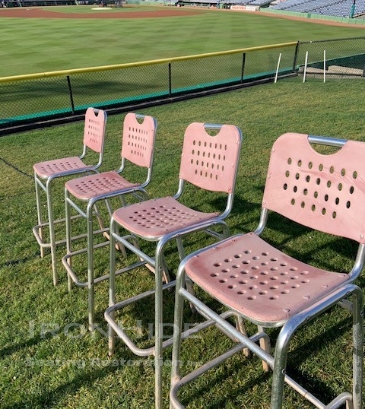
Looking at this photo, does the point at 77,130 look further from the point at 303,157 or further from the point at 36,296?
the point at 303,157

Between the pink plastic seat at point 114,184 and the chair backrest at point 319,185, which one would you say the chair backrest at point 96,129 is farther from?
the chair backrest at point 319,185

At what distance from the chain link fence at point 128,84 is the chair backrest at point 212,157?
4.73 meters

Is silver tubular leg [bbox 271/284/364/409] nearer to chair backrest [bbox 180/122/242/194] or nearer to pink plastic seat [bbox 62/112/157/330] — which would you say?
chair backrest [bbox 180/122/242/194]

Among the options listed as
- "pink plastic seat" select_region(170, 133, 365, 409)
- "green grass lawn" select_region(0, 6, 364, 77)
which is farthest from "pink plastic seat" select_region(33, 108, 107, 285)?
"green grass lawn" select_region(0, 6, 364, 77)

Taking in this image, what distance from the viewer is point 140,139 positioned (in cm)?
253

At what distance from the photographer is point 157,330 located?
5.01 feet

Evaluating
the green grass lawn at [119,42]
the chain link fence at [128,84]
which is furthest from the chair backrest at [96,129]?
the green grass lawn at [119,42]

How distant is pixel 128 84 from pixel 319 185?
890cm

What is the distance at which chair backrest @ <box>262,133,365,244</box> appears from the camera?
1480mm

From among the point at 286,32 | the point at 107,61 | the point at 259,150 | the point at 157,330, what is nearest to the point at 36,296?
the point at 157,330

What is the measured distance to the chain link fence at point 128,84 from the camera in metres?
6.87

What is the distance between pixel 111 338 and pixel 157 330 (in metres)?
0.60

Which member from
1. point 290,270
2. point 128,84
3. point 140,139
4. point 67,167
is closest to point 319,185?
point 290,270

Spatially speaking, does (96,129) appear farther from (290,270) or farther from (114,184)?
(290,270)
